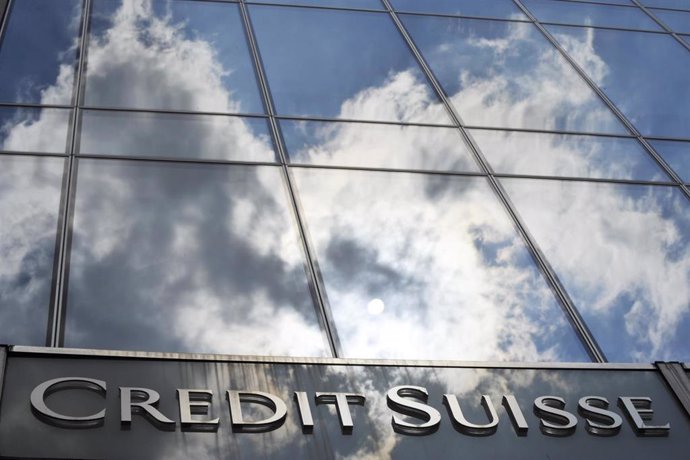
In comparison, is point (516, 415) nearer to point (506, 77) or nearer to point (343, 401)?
point (343, 401)

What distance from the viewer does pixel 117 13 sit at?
1203 centimetres

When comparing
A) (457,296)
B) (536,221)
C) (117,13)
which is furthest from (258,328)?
(117,13)

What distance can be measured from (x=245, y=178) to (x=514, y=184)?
296cm

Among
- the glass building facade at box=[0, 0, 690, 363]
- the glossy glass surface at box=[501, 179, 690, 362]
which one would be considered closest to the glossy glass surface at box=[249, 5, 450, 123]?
the glass building facade at box=[0, 0, 690, 363]

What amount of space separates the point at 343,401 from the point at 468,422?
0.92 metres

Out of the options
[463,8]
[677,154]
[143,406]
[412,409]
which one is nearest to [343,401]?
[412,409]

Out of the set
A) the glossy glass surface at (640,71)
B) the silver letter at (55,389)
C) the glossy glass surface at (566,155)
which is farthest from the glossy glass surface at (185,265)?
the glossy glass surface at (640,71)

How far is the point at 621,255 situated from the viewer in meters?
9.35

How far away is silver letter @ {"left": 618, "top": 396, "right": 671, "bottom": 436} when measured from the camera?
695cm

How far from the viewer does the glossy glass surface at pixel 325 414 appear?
5930mm

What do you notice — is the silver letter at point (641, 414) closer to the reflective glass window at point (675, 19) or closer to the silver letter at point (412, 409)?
the silver letter at point (412, 409)

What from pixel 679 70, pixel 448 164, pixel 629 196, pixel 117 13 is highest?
pixel 117 13

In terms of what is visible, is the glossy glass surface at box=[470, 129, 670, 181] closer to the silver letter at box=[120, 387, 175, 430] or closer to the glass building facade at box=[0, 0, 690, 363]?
the glass building facade at box=[0, 0, 690, 363]

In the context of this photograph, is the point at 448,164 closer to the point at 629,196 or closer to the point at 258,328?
the point at 629,196
